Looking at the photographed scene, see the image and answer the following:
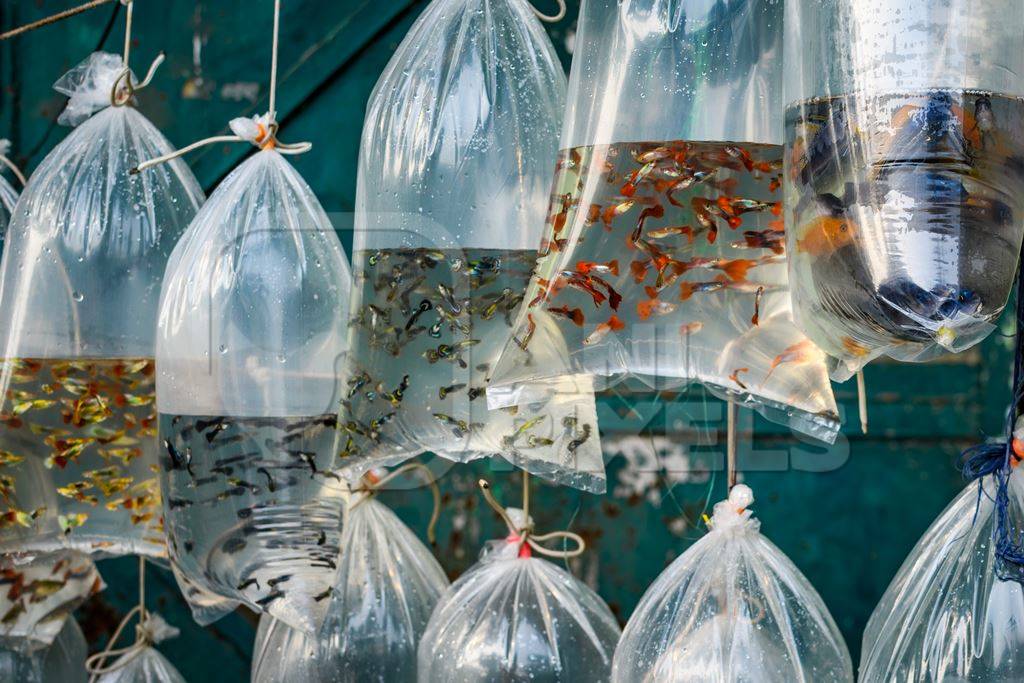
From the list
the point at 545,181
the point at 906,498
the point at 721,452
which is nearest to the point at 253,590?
the point at 545,181

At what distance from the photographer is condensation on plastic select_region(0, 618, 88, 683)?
182 cm

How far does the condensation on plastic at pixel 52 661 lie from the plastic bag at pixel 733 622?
0.95 meters

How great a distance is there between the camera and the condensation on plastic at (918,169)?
970 millimetres

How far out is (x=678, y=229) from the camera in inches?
46.9

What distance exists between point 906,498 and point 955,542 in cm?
82

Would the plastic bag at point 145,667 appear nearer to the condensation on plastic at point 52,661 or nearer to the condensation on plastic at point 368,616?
the condensation on plastic at point 52,661

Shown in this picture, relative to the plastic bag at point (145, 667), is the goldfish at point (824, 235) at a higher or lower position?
higher

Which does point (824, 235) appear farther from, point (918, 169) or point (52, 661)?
point (52, 661)

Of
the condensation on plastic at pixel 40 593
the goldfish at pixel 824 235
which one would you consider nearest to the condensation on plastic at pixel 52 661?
the condensation on plastic at pixel 40 593

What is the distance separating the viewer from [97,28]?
98.3 inches

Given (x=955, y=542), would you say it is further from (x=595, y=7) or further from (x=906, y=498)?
(x=906, y=498)

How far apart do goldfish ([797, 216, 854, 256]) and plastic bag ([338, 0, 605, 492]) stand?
13.4 inches

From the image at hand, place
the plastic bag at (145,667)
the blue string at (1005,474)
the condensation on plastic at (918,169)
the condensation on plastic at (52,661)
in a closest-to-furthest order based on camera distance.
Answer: the condensation on plastic at (918,169)
the blue string at (1005,474)
the condensation on plastic at (52,661)
the plastic bag at (145,667)

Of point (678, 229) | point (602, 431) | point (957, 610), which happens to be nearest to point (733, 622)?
point (957, 610)
